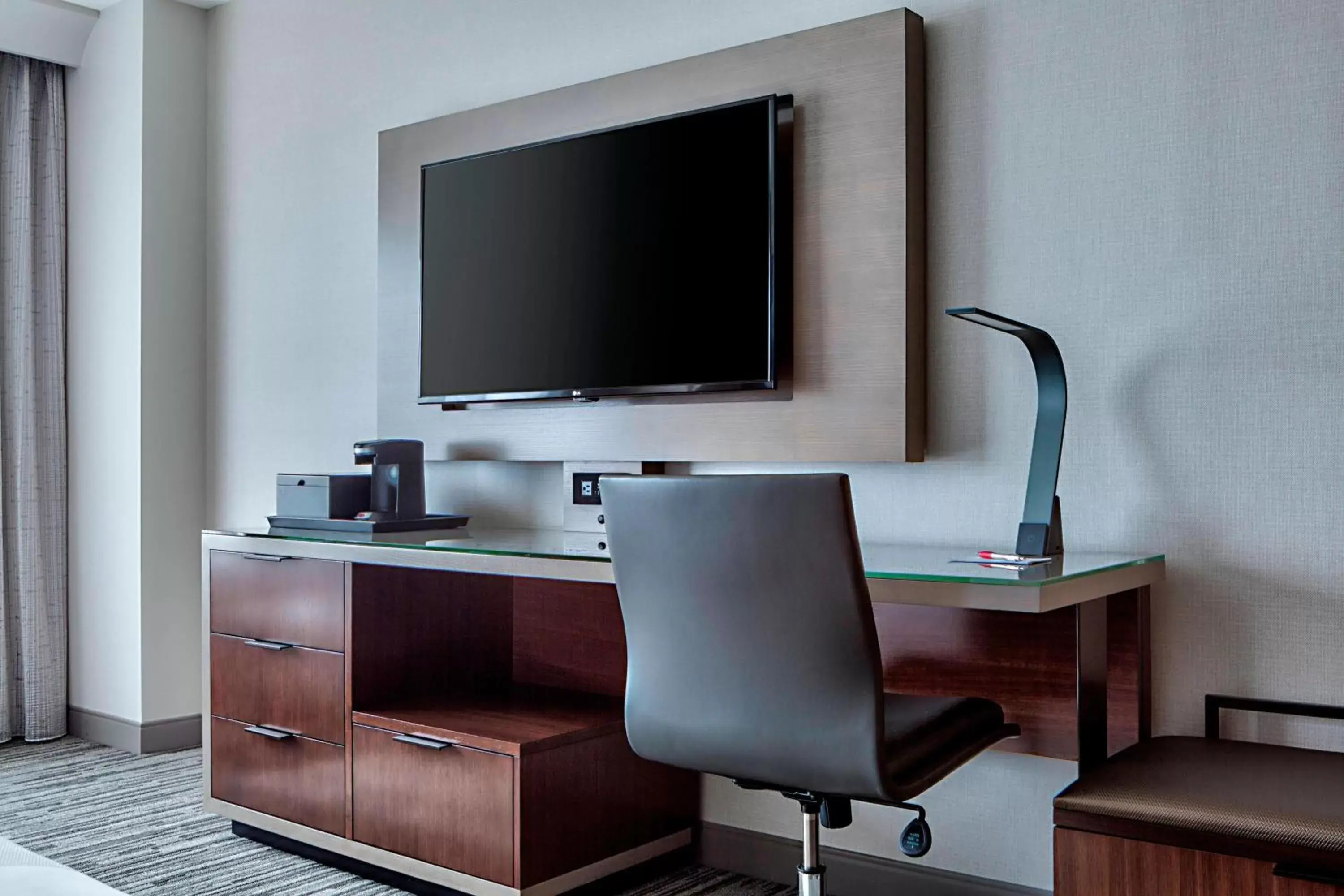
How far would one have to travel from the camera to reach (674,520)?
1.74m

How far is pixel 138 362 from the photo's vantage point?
150 inches

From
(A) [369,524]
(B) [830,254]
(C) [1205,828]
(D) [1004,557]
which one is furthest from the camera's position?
(A) [369,524]

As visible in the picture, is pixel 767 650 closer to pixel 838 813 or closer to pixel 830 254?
pixel 838 813

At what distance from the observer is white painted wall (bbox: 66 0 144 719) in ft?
12.5

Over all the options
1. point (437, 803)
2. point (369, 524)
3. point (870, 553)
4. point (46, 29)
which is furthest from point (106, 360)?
point (870, 553)

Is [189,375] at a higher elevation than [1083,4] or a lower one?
lower

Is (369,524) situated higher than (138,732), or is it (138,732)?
(369,524)

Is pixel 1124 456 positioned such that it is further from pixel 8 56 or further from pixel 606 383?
pixel 8 56

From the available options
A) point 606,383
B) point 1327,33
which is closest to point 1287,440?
point 1327,33

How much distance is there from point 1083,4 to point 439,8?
180 cm

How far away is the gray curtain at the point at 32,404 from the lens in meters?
3.91

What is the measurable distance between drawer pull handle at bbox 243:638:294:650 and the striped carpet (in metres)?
0.49

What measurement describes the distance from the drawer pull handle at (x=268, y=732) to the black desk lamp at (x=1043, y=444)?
1732 mm

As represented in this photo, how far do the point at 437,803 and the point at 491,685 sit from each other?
0.49 meters
